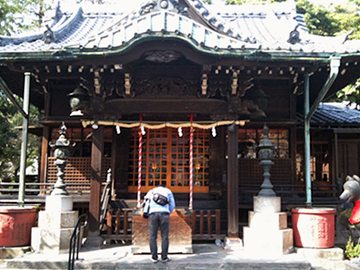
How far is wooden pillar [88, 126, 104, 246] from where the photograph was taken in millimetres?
8352

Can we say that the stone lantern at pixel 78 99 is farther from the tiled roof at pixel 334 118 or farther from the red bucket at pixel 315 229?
the tiled roof at pixel 334 118

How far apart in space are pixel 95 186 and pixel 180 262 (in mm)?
3125

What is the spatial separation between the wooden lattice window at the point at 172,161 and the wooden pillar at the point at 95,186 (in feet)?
9.00

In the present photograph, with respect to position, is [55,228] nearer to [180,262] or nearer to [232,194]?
[180,262]

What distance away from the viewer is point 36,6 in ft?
74.4

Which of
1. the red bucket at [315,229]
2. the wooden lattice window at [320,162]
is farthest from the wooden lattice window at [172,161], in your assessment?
the wooden lattice window at [320,162]

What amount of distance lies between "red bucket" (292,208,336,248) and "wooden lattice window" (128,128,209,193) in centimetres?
400

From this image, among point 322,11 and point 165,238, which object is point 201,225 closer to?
point 165,238

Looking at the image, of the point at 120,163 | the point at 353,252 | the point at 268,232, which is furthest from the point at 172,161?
the point at 353,252

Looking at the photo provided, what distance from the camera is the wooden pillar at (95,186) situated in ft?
27.4

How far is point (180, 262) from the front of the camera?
22.4 ft

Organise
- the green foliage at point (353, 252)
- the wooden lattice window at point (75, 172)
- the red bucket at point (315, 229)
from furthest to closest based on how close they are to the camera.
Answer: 1. the wooden lattice window at point (75, 172)
2. the red bucket at point (315, 229)
3. the green foliage at point (353, 252)

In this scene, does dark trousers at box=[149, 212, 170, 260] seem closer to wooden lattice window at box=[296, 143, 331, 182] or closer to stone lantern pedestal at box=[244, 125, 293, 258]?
stone lantern pedestal at box=[244, 125, 293, 258]

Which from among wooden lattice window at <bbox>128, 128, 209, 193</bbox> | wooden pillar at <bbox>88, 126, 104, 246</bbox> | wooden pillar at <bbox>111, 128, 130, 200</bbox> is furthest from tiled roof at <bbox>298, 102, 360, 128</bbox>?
wooden pillar at <bbox>88, 126, 104, 246</bbox>
